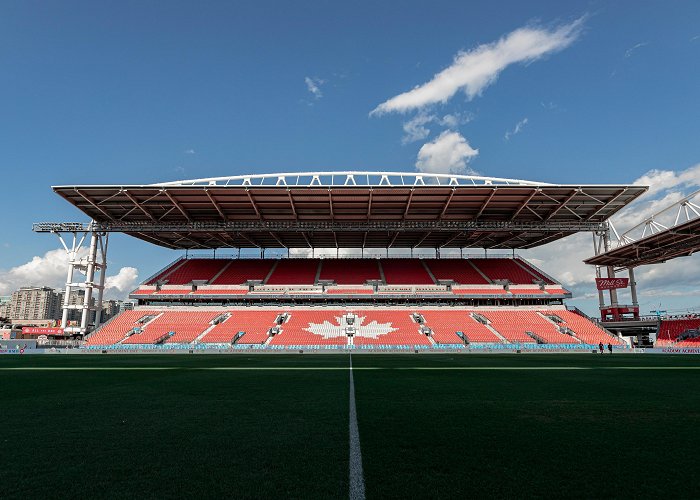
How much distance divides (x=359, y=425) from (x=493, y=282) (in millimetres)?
44028

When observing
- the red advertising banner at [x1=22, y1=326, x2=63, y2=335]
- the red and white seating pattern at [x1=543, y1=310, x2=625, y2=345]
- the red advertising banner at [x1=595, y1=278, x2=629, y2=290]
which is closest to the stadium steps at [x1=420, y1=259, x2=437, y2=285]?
the red and white seating pattern at [x1=543, y1=310, x2=625, y2=345]

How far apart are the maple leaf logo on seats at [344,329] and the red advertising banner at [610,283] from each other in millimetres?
22679

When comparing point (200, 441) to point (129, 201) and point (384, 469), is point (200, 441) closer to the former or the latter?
point (384, 469)

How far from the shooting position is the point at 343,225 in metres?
42.2

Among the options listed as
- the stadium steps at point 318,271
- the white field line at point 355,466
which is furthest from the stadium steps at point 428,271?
the white field line at point 355,466

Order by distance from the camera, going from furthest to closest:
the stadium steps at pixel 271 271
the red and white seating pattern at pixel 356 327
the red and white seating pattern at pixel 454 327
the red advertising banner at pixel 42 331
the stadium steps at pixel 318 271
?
the stadium steps at pixel 318 271
the stadium steps at pixel 271 271
the red advertising banner at pixel 42 331
the red and white seating pattern at pixel 356 327
the red and white seating pattern at pixel 454 327

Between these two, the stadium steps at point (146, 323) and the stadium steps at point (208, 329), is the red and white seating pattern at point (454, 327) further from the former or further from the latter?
the stadium steps at point (146, 323)

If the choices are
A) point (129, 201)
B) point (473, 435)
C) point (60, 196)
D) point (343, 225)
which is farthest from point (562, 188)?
point (60, 196)

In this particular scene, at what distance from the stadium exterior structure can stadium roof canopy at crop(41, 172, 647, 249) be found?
11cm

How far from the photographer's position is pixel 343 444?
185 inches

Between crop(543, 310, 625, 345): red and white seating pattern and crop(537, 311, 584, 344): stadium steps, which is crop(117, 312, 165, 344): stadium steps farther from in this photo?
crop(543, 310, 625, 345): red and white seating pattern

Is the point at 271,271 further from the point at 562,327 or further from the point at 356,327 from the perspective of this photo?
the point at 562,327

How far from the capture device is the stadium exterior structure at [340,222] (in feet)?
118

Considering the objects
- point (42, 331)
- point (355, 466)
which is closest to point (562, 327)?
point (355, 466)
